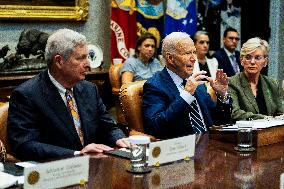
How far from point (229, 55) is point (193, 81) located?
3.85 m

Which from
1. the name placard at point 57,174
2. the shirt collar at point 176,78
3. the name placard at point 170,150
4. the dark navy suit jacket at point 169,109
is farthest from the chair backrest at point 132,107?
the name placard at point 57,174

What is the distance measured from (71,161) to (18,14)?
158 inches

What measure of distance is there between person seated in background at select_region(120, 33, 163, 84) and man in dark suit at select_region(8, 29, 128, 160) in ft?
10.0

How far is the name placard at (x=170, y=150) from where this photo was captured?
6.32 feet

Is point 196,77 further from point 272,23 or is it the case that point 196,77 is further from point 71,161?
point 272,23

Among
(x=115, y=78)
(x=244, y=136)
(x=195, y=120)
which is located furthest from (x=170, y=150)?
(x=115, y=78)

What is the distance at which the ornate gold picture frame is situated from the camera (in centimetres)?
535

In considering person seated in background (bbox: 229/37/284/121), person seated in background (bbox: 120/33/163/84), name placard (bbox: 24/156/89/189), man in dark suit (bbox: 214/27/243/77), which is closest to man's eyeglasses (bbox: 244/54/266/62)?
person seated in background (bbox: 229/37/284/121)

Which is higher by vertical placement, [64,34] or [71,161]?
[64,34]

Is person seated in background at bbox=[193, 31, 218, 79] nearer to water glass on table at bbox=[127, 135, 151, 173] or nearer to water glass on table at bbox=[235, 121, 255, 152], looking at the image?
water glass on table at bbox=[235, 121, 255, 152]

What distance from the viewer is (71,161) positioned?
67.2 inches

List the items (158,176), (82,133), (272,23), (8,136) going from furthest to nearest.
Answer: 1. (272,23)
2. (82,133)
3. (8,136)
4. (158,176)

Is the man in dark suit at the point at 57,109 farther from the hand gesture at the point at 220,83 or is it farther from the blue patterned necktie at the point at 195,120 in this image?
the hand gesture at the point at 220,83

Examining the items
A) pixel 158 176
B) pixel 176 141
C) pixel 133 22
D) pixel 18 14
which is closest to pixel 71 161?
pixel 158 176
